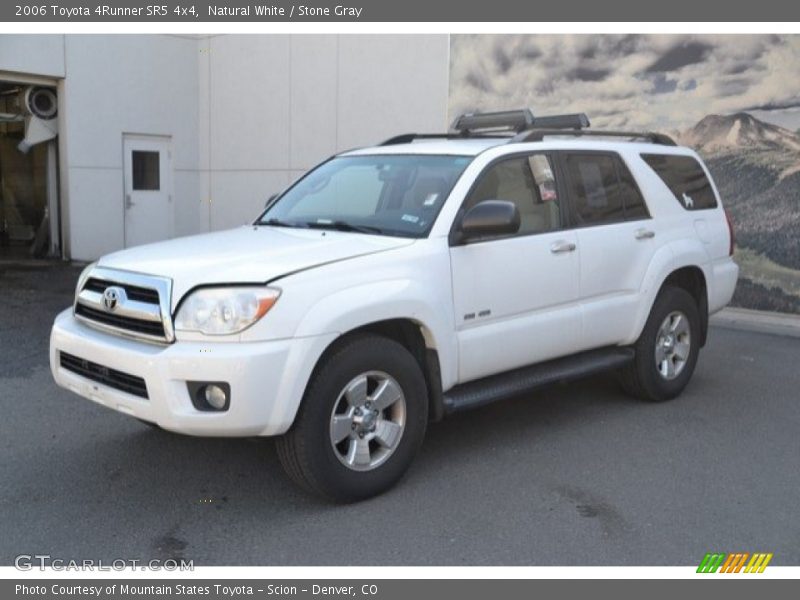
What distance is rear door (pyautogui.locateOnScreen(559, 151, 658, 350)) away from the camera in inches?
213

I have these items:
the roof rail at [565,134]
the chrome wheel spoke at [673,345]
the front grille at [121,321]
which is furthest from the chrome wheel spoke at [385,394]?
the chrome wheel spoke at [673,345]

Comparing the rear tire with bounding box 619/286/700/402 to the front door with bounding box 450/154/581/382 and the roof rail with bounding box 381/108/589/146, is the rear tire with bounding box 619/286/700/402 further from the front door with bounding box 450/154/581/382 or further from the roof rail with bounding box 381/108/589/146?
the roof rail with bounding box 381/108/589/146

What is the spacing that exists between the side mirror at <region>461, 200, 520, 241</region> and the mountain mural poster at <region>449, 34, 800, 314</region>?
5.93m

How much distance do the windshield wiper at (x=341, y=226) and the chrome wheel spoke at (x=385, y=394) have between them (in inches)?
36.1

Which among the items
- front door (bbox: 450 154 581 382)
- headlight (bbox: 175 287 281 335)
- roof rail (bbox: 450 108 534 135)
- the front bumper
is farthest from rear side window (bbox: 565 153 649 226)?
headlight (bbox: 175 287 281 335)

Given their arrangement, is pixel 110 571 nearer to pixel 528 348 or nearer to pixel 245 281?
pixel 245 281

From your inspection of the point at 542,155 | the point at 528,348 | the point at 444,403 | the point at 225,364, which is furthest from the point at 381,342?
the point at 542,155

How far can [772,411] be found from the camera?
607 cm

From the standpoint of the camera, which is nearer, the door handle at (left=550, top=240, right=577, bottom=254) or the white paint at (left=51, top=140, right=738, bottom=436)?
the white paint at (left=51, top=140, right=738, bottom=436)

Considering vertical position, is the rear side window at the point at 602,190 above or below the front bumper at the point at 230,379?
above

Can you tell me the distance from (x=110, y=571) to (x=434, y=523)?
1515 millimetres

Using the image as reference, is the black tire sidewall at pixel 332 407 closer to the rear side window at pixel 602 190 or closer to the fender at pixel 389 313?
the fender at pixel 389 313

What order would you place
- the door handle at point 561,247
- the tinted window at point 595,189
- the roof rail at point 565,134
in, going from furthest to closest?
the tinted window at point 595,189
the roof rail at point 565,134
the door handle at point 561,247

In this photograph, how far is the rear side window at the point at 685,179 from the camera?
245 inches
